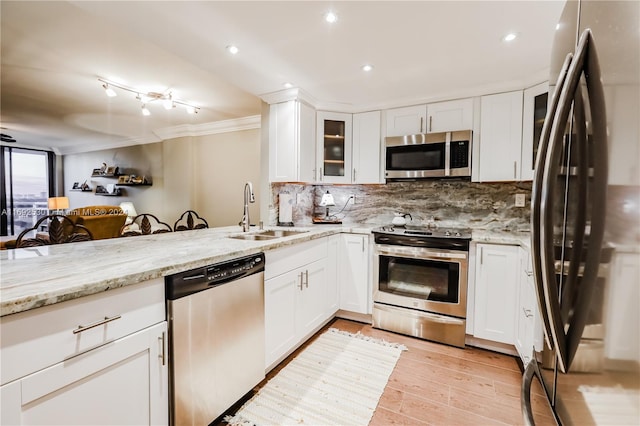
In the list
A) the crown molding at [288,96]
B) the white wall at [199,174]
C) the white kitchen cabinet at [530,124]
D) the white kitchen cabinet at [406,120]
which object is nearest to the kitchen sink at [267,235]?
the crown molding at [288,96]

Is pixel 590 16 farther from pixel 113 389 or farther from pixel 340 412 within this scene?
pixel 340 412

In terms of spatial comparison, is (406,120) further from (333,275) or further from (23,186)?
(23,186)

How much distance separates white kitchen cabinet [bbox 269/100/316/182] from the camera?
3039 mm

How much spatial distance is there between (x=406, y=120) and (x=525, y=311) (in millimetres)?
2057

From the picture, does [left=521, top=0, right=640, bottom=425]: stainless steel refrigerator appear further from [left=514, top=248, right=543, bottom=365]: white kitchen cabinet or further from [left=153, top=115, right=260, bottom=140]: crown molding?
[left=153, top=115, right=260, bottom=140]: crown molding

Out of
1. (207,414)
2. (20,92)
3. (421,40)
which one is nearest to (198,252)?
(207,414)

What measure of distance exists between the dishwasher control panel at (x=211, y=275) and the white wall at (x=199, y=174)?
2.74 meters

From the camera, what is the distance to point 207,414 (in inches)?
58.7

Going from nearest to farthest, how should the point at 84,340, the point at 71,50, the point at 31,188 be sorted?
the point at 84,340, the point at 71,50, the point at 31,188

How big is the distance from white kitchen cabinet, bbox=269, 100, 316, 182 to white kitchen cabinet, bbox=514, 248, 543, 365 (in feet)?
6.84

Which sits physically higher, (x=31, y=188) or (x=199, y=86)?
(x=199, y=86)

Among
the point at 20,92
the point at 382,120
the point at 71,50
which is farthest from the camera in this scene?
the point at 20,92

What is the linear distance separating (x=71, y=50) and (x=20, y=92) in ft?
6.22

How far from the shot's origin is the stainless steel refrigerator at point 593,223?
16.7 inches
